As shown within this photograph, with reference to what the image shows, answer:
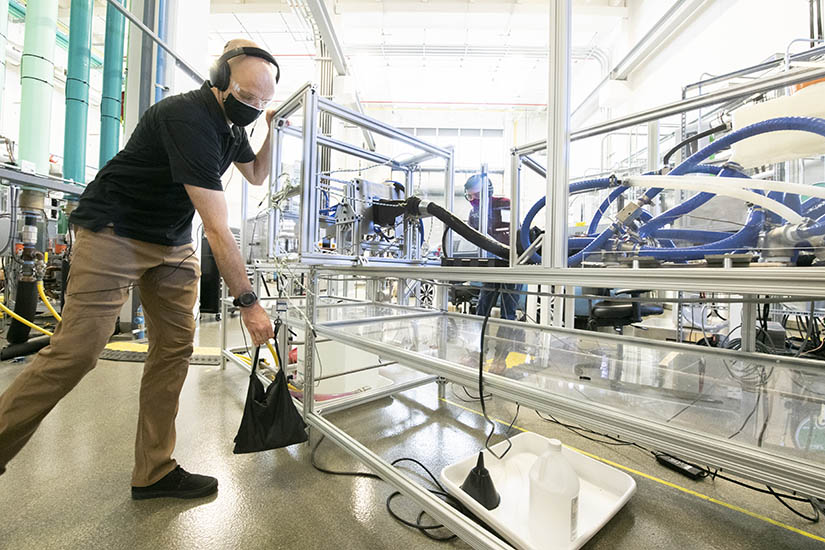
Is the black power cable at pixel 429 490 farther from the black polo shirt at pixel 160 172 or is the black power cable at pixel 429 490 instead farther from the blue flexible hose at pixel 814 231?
the blue flexible hose at pixel 814 231

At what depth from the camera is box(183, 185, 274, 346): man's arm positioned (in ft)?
2.98

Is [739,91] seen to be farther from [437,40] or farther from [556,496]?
[437,40]

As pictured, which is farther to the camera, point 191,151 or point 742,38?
point 742,38

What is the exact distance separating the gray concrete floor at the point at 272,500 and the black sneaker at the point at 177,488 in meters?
0.03

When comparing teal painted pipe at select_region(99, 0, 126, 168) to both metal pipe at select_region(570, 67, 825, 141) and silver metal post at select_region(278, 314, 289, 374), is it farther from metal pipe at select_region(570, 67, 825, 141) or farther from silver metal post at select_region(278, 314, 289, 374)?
metal pipe at select_region(570, 67, 825, 141)

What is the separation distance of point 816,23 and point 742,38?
3.49 feet

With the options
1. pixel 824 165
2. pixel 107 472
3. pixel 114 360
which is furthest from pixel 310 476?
pixel 824 165

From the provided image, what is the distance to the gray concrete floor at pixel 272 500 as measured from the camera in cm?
Answer: 93

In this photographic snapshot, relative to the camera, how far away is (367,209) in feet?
5.45

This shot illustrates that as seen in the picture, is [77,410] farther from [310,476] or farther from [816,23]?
[816,23]

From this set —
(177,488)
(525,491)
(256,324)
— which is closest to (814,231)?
(525,491)

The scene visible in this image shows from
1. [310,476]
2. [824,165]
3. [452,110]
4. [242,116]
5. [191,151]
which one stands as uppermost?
[452,110]

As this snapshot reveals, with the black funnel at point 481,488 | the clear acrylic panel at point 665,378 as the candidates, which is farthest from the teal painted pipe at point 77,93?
the black funnel at point 481,488

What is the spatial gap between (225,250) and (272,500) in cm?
77
